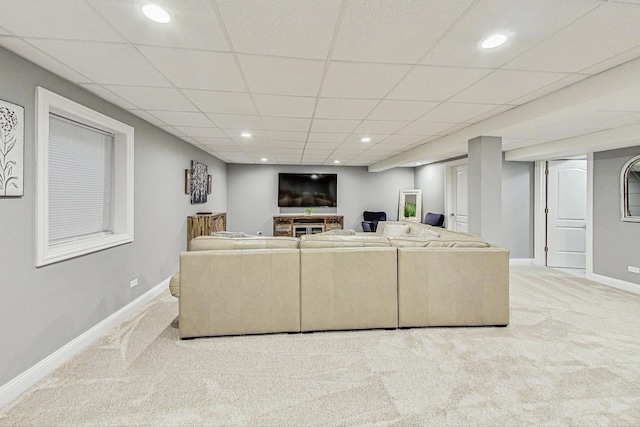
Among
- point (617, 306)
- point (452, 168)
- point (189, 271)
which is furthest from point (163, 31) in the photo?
point (452, 168)

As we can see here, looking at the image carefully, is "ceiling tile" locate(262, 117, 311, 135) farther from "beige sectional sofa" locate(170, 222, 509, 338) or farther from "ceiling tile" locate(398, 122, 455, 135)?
"beige sectional sofa" locate(170, 222, 509, 338)

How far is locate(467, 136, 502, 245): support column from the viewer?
3.84m

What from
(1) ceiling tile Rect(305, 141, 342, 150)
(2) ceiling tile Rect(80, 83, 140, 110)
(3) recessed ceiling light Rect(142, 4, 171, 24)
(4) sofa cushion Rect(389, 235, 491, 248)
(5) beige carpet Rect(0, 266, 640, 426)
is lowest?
(5) beige carpet Rect(0, 266, 640, 426)

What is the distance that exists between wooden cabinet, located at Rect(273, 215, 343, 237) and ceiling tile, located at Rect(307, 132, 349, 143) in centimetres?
354

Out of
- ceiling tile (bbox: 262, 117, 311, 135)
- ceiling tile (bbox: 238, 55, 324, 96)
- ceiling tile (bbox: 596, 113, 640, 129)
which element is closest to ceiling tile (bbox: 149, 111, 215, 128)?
ceiling tile (bbox: 262, 117, 311, 135)

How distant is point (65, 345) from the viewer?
2387 millimetres

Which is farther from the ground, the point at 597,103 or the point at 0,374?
the point at 597,103

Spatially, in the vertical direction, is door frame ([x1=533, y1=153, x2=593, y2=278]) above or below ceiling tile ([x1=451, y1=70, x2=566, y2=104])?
below

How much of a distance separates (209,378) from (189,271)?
3.08 ft

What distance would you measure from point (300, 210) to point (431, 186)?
3593 mm

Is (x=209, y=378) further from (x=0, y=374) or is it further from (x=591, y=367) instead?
(x=591, y=367)

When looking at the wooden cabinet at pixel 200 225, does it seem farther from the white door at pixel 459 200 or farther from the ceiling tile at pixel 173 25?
the white door at pixel 459 200

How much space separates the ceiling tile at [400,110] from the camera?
115 inches

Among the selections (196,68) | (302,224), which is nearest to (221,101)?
(196,68)
